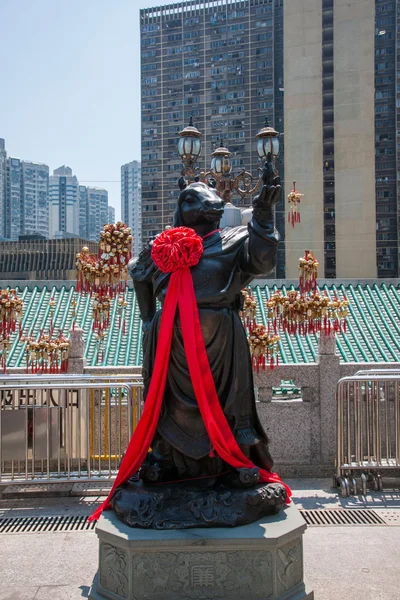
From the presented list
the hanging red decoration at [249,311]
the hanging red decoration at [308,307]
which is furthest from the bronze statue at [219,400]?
the hanging red decoration at [308,307]

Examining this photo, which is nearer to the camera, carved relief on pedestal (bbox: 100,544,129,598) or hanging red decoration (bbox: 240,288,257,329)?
carved relief on pedestal (bbox: 100,544,129,598)

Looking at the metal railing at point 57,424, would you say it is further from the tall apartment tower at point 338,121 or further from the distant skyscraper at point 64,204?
the distant skyscraper at point 64,204

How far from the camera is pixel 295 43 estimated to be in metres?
38.0

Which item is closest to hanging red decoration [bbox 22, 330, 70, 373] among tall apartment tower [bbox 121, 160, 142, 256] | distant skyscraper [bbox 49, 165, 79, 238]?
tall apartment tower [bbox 121, 160, 142, 256]

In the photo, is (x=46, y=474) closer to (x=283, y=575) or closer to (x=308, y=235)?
(x=283, y=575)

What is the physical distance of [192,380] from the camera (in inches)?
157

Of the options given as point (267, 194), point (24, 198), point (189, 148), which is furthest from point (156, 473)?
point (24, 198)

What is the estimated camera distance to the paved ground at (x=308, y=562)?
171 inches

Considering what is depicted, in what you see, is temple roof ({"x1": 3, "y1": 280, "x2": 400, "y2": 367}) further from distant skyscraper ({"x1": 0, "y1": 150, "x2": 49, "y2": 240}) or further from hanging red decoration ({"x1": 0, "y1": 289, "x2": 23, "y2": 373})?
distant skyscraper ({"x1": 0, "y1": 150, "x2": 49, "y2": 240})

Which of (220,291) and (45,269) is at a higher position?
(45,269)

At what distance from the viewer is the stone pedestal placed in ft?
12.2

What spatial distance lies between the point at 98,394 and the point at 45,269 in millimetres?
25734

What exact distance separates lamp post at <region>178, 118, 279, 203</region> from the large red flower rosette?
4441mm

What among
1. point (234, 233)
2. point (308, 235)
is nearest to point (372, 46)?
point (308, 235)
